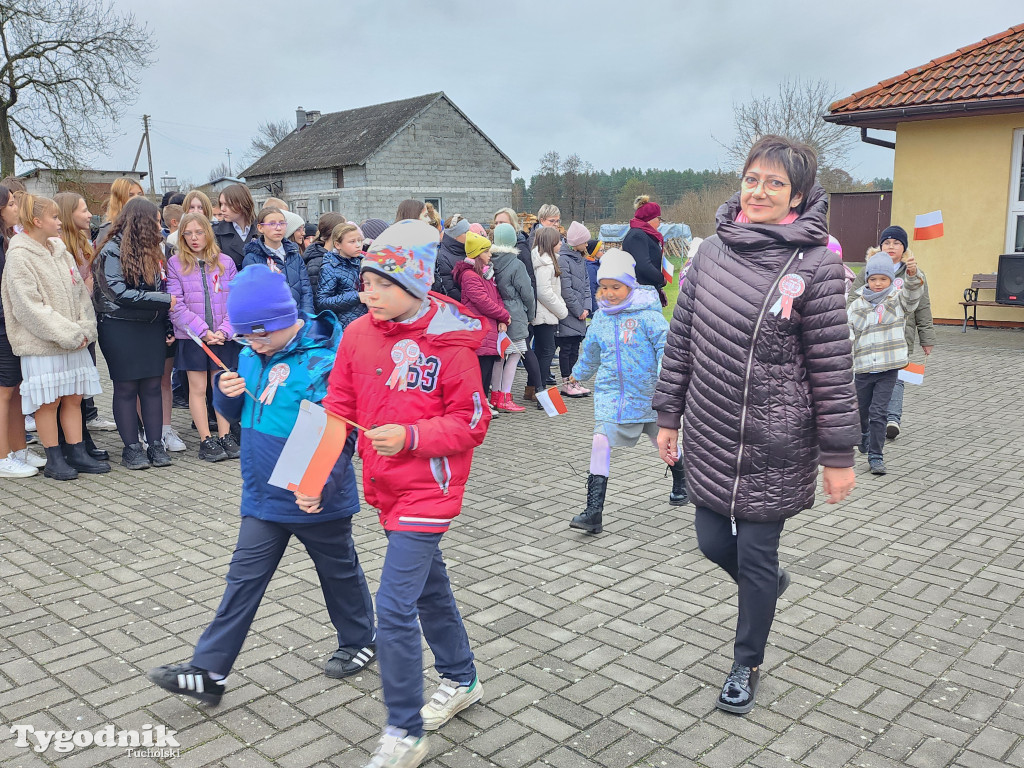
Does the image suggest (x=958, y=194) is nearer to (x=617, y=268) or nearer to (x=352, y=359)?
(x=617, y=268)

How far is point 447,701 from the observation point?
3.36 meters

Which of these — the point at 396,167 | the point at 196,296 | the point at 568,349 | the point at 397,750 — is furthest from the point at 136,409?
the point at 396,167

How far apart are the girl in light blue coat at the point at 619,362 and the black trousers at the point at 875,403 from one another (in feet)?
7.61

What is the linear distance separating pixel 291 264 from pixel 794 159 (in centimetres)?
522

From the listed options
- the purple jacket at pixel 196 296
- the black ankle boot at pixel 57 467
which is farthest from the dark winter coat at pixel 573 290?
the black ankle boot at pixel 57 467

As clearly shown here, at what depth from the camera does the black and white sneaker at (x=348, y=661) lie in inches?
146

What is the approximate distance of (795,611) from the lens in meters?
4.40

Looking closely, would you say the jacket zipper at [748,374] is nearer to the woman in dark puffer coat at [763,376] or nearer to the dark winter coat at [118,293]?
the woman in dark puffer coat at [763,376]

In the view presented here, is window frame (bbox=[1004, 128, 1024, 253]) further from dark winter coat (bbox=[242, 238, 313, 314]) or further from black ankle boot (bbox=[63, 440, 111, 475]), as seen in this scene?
black ankle boot (bbox=[63, 440, 111, 475])

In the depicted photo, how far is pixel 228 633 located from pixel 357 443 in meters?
0.91

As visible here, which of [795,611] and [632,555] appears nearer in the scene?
[795,611]

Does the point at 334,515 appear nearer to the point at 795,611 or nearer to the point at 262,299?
the point at 262,299

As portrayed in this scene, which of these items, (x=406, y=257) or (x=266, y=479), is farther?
(x=266, y=479)

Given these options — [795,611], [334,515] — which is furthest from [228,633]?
[795,611]
